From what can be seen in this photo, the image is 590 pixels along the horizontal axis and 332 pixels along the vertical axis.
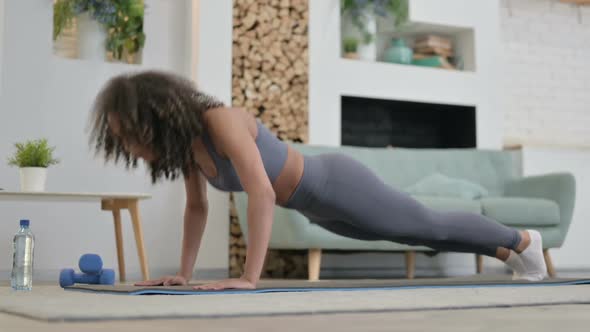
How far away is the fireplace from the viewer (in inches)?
210

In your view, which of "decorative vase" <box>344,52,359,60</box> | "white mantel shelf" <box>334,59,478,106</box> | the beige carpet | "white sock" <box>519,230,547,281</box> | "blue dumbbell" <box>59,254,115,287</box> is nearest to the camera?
the beige carpet

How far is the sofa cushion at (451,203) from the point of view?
13.9 ft

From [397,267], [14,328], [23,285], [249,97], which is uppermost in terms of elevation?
[249,97]

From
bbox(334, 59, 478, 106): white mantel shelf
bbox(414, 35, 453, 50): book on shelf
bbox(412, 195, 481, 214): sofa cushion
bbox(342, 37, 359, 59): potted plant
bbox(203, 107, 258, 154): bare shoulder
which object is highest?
bbox(414, 35, 453, 50): book on shelf

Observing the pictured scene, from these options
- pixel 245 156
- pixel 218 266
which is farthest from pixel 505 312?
pixel 218 266

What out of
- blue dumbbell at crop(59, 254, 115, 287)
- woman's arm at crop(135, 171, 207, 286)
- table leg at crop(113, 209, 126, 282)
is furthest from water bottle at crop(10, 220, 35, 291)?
table leg at crop(113, 209, 126, 282)

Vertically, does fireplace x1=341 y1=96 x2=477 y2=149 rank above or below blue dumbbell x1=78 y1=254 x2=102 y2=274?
above

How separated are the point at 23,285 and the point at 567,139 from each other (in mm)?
4772

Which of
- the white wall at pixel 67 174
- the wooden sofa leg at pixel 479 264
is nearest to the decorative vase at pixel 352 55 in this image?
the white wall at pixel 67 174

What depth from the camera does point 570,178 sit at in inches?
180

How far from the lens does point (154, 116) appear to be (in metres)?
2.10

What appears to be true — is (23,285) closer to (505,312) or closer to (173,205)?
(505,312)

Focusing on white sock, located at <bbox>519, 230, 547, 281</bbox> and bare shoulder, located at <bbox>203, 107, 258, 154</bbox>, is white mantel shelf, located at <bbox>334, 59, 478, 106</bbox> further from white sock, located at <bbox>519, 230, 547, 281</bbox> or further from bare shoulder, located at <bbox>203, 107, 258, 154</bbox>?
bare shoulder, located at <bbox>203, 107, 258, 154</bbox>

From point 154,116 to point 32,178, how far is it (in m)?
1.95
